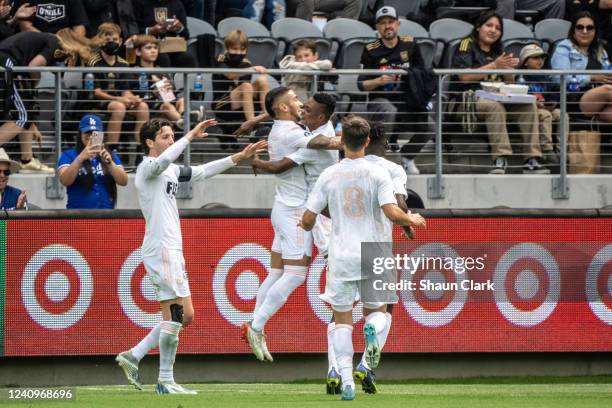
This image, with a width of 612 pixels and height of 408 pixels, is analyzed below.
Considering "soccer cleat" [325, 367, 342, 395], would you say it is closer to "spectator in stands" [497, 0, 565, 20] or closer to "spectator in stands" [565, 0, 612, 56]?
"spectator in stands" [565, 0, 612, 56]

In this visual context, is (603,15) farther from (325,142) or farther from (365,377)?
(365,377)

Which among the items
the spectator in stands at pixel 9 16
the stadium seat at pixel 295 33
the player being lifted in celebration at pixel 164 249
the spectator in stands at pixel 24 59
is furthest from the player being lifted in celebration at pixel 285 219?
the spectator in stands at pixel 9 16

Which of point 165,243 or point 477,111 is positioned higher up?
point 477,111

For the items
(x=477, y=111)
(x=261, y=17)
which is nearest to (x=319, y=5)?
(x=261, y=17)

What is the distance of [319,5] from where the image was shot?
61.1ft

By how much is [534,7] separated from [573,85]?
11.6 ft

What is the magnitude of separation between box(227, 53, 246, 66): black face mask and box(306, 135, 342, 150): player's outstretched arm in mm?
3482

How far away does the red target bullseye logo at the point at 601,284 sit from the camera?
14.6 meters

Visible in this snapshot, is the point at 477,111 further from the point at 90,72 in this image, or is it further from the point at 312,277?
the point at 90,72

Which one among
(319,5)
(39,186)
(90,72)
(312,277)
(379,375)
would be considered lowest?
(379,375)

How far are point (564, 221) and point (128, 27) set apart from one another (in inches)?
229

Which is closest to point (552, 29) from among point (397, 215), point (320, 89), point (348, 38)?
point (348, 38)

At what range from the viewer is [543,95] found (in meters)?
16.2

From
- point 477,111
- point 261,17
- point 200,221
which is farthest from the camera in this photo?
point 261,17
